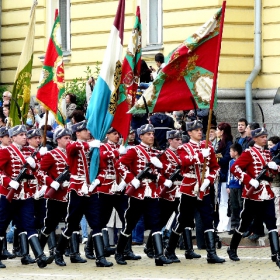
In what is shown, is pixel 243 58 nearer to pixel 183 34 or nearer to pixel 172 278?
pixel 183 34

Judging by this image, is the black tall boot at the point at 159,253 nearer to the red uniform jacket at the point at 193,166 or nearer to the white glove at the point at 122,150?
the red uniform jacket at the point at 193,166

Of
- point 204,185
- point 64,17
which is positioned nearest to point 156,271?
point 204,185

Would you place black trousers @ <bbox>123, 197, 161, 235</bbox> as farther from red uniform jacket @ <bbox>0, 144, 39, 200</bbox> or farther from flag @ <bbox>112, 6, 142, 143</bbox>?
red uniform jacket @ <bbox>0, 144, 39, 200</bbox>

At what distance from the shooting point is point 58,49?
19.1 m

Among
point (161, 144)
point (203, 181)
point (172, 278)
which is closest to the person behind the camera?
point (172, 278)

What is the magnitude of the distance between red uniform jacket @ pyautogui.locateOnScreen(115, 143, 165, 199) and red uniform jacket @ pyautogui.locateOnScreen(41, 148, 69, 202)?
0.78 meters

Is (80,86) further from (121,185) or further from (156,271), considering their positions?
(156,271)

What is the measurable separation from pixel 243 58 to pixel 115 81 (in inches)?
255

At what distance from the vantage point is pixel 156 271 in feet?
53.5

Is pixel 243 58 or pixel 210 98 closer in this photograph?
pixel 210 98

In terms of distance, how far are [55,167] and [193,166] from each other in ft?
6.10

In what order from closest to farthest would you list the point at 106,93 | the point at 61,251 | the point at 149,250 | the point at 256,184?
the point at 256,184 < the point at 61,251 < the point at 106,93 < the point at 149,250

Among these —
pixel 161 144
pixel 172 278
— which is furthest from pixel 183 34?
pixel 172 278

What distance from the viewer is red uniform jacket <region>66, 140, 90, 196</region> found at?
672 inches
